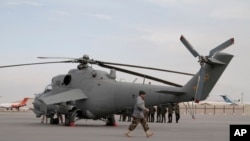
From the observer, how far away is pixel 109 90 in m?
28.5

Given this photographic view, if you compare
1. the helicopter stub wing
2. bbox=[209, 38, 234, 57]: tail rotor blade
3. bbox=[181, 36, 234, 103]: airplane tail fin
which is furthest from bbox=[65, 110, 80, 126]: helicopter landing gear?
bbox=[209, 38, 234, 57]: tail rotor blade

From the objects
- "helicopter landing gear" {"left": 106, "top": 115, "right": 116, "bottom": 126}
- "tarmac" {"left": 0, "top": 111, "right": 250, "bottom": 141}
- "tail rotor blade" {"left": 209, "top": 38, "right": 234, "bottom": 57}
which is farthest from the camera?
"helicopter landing gear" {"left": 106, "top": 115, "right": 116, "bottom": 126}

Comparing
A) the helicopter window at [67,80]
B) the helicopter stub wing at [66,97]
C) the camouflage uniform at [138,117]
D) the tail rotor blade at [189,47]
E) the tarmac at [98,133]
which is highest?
the tail rotor blade at [189,47]

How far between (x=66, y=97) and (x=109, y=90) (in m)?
2.61

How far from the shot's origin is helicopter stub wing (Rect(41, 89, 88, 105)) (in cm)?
2869

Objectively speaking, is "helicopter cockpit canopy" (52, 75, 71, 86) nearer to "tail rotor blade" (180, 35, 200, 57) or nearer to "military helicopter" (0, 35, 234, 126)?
"military helicopter" (0, 35, 234, 126)

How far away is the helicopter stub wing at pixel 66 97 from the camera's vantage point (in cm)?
2869

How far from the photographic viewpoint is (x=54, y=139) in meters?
17.3

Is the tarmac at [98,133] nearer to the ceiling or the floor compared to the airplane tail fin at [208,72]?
nearer to the floor

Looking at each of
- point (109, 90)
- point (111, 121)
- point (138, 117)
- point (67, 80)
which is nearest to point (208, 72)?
point (109, 90)

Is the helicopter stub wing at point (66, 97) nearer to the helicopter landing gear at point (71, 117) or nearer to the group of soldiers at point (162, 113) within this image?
the helicopter landing gear at point (71, 117)

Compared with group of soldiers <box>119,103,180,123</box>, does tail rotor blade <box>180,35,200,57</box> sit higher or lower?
higher

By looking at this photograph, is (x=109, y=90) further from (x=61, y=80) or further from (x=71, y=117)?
(x=61, y=80)

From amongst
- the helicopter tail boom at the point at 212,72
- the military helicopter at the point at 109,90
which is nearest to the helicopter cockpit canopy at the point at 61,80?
the military helicopter at the point at 109,90
